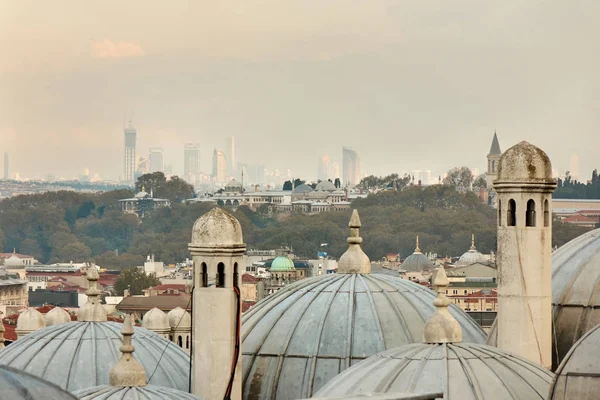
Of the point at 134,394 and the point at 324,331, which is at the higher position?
the point at 324,331

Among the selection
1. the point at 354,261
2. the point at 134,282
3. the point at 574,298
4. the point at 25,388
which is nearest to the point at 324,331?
the point at 354,261

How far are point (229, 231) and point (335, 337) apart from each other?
88.8 inches

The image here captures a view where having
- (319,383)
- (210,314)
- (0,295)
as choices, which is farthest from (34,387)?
(0,295)

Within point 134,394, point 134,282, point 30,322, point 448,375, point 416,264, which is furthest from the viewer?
point 134,282

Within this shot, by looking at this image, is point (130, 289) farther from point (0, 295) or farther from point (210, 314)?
point (210, 314)

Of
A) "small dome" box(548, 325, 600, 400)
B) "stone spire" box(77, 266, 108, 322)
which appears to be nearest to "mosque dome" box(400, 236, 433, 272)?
"stone spire" box(77, 266, 108, 322)

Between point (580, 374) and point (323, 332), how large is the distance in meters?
7.32

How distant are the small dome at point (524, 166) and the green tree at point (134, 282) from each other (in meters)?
103

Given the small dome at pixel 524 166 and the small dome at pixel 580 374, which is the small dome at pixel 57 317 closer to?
the small dome at pixel 524 166

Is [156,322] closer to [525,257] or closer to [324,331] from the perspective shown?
[324,331]

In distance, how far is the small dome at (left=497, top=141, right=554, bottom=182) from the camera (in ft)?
65.4

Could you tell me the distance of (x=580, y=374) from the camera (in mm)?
14641

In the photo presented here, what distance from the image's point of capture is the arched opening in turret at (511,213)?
1984 centimetres

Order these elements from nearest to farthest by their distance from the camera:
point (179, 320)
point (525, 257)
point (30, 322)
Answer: point (525, 257) < point (30, 322) < point (179, 320)
